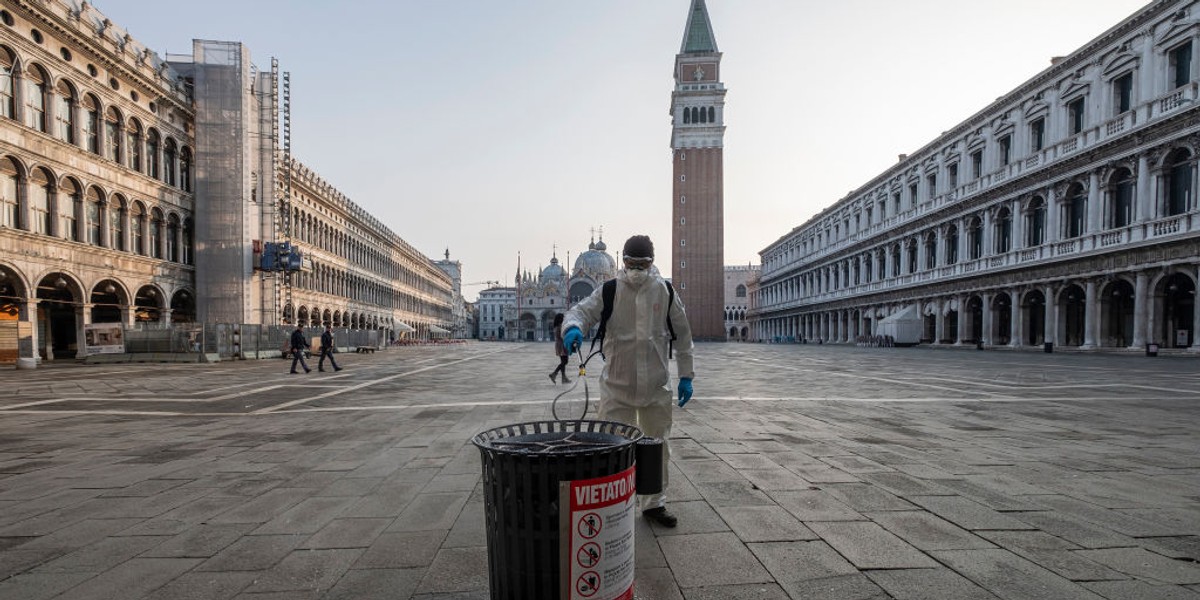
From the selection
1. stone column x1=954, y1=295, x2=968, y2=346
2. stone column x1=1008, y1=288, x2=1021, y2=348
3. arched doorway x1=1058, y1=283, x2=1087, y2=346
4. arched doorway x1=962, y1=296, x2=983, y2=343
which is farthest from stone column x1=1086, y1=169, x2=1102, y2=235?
stone column x1=954, y1=295, x2=968, y2=346

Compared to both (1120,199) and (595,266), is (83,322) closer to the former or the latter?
(1120,199)

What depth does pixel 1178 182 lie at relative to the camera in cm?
2353

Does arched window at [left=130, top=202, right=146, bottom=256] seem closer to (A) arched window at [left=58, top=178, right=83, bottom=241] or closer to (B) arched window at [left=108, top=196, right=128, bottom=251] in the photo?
(B) arched window at [left=108, top=196, right=128, bottom=251]

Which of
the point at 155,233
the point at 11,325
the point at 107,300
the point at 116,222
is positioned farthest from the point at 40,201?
the point at 107,300

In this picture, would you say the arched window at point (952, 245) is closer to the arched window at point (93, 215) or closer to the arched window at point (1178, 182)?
the arched window at point (1178, 182)

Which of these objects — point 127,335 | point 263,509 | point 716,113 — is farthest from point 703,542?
point 716,113

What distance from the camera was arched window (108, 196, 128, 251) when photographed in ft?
77.7

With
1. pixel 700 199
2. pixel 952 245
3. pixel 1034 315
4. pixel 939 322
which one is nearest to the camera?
pixel 1034 315

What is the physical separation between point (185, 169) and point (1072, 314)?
4601cm

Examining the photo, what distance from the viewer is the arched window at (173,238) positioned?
27672mm

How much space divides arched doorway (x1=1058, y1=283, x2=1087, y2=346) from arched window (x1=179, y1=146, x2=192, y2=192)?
44.3 m

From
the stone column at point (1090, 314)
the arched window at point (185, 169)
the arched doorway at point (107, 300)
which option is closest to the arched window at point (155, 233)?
the arched doorway at point (107, 300)

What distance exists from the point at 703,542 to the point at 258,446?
5171mm

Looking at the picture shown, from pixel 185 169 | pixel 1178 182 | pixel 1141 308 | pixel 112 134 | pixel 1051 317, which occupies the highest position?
pixel 112 134
